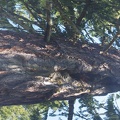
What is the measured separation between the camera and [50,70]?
8094 mm

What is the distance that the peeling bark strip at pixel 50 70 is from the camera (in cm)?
739

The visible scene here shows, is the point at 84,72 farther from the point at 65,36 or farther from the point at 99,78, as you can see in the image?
the point at 65,36

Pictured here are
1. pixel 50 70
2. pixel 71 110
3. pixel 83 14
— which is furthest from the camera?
pixel 71 110

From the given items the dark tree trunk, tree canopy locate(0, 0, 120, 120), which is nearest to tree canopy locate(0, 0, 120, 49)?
tree canopy locate(0, 0, 120, 120)

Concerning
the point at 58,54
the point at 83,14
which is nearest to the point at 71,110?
the point at 58,54

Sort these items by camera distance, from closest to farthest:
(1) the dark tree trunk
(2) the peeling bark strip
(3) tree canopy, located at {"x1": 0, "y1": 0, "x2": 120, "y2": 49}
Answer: (2) the peeling bark strip, (3) tree canopy, located at {"x1": 0, "y1": 0, "x2": 120, "y2": 49}, (1) the dark tree trunk

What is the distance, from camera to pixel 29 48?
326 inches

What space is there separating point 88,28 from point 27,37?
2756 mm

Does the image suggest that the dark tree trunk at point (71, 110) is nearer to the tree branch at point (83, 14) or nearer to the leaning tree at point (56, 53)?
the leaning tree at point (56, 53)

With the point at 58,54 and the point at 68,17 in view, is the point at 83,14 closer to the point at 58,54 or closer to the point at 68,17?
the point at 68,17

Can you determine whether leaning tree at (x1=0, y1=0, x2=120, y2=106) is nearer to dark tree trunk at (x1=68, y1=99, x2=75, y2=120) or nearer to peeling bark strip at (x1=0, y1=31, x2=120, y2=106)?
peeling bark strip at (x1=0, y1=31, x2=120, y2=106)

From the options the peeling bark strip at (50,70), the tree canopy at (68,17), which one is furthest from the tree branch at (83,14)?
the peeling bark strip at (50,70)

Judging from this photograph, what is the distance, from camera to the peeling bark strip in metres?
7.39

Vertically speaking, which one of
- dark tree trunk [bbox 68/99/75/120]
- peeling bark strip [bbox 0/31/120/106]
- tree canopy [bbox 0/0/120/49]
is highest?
tree canopy [bbox 0/0/120/49]
